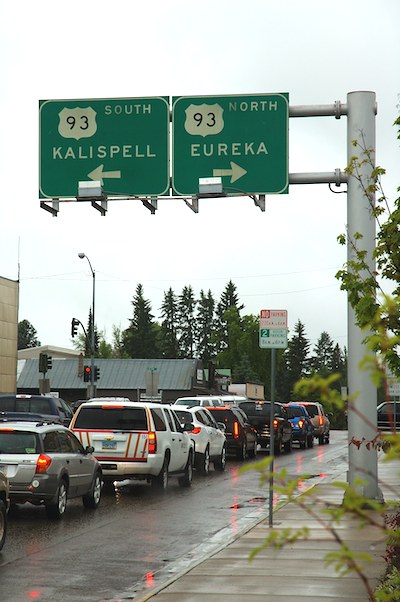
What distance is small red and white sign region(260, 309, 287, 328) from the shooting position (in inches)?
659

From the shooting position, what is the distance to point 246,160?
68.6 ft

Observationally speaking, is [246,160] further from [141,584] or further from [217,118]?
[141,584]

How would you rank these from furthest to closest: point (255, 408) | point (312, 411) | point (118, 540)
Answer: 1. point (312, 411)
2. point (255, 408)
3. point (118, 540)

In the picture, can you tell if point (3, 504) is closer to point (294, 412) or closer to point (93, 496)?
point (93, 496)

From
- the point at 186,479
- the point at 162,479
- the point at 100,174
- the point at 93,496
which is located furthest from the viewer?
the point at 186,479

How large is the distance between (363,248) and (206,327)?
165 metres

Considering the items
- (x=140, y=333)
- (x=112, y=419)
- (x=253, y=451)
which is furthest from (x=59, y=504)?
(x=140, y=333)

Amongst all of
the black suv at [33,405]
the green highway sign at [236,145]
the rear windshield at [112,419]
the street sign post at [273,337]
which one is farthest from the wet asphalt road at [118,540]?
the black suv at [33,405]

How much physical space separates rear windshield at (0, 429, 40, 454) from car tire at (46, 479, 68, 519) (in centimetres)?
70

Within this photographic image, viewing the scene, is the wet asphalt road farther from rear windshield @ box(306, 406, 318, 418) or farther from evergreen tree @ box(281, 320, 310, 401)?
evergreen tree @ box(281, 320, 310, 401)

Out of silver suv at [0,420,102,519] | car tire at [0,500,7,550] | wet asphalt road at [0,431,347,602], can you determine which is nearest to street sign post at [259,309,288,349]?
wet asphalt road at [0,431,347,602]

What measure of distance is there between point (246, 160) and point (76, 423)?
20.7 feet

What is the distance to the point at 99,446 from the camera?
2206 centimetres

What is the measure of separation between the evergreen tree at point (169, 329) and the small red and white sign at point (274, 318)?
6111 inches
